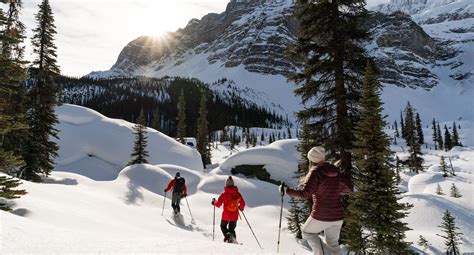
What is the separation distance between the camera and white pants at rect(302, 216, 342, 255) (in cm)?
584

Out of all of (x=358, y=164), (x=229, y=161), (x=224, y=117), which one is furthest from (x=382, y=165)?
(x=224, y=117)

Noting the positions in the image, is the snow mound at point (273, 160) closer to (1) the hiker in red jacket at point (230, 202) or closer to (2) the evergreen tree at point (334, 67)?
(2) the evergreen tree at point (334, 67)

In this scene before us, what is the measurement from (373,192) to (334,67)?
16.7 feet

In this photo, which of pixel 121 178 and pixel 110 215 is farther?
pixel 121 178

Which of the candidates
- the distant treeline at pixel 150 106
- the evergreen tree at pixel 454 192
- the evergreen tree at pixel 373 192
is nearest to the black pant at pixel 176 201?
the evergreen tree at pixel 373 192

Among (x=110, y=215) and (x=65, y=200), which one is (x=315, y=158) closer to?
(x=110, y=215)

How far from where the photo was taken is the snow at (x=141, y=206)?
6801mm

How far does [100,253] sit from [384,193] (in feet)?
36.7

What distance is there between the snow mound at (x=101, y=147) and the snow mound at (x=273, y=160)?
5835mm

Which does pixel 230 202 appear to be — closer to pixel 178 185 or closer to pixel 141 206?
pixel 178 185

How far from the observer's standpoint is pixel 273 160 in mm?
40812

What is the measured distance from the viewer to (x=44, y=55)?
2661 centimetres

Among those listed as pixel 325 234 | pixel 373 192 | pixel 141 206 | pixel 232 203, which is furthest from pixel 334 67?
pixel 141 206

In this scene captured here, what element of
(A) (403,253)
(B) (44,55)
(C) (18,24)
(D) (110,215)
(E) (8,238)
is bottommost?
(A) (403,253)
